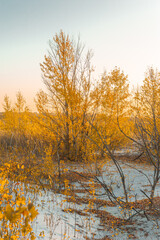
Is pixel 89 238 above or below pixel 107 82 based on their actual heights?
below

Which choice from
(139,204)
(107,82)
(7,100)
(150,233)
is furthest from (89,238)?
(7,100)

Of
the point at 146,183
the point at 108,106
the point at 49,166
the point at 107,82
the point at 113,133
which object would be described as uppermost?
the point at 107,82

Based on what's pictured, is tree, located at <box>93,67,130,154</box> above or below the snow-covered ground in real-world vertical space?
above

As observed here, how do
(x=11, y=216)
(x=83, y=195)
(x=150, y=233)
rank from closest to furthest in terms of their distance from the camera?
(x=11, y=216), (x=150, y=233), (x=83, y=195)

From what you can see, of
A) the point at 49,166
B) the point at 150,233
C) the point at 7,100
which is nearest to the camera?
the point at 150,233

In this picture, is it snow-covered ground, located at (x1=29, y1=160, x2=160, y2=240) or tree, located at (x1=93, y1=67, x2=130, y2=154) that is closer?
snow-covered ground, located at (x1=29, y1=160, x2=160, y2=240)

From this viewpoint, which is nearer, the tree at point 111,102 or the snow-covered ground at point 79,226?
the snow-covered ground at point 79,226

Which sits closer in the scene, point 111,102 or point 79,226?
point 79,226

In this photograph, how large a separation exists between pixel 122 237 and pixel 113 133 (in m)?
7.23

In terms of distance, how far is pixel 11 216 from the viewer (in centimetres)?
86

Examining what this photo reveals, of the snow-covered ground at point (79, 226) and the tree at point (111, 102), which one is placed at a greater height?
the tree at point (111, 102)

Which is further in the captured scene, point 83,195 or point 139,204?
point 83,195

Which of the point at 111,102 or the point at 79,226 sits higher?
the point at 111,102

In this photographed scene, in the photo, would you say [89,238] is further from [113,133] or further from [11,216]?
[113,133]
